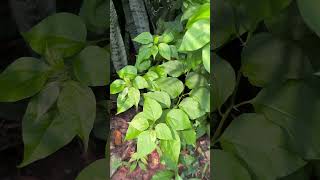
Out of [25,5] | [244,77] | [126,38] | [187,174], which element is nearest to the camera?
[25,5]

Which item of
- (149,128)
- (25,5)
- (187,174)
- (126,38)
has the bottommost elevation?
(187,174)

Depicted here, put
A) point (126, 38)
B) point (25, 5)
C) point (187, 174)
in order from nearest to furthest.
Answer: point (25, 5) → point (126, 38) → point (187, 174)

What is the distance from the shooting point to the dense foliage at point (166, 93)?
53.1 inches

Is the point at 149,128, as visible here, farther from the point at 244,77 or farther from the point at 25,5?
the point at 25,5

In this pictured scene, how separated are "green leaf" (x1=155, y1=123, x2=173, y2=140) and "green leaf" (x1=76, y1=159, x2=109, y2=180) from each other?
0.22 meters

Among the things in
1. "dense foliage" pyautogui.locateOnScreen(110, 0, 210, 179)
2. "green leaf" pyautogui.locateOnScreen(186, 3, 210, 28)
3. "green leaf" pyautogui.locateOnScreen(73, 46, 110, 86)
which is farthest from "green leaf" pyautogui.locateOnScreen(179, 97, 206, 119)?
"green leaf" pyautogui.locateOnScreen(73, 46, 110, 86)

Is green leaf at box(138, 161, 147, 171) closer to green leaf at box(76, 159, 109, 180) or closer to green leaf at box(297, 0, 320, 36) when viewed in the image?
green leaf at box(76, 159, 109, 180)

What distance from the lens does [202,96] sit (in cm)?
138

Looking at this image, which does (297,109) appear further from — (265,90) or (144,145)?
(144,145)

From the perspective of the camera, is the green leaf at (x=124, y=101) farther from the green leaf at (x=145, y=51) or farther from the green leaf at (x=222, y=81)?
the green leaf at (x=222, y=81)

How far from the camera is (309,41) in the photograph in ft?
3.78

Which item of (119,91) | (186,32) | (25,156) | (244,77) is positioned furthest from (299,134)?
(25,156)

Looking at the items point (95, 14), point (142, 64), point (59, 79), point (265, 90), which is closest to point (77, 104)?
point (59, 79)

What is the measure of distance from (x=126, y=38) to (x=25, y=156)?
0.37 metres
